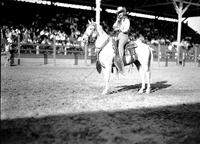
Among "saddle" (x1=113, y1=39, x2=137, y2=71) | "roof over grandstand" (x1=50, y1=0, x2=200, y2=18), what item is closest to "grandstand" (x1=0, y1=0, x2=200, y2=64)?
"roof over grandstand" (x1=50, y1=0, x2=200, y2=18)

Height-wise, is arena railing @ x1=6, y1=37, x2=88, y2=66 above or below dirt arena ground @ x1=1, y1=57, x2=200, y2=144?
above

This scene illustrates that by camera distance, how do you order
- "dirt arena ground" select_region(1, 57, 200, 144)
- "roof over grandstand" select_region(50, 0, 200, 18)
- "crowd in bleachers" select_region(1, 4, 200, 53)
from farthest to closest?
"roof over grandstand" select_region(50, 0, 200, 18)
"crowd in bleachers" select_region(1, 4, 200, 53)
"dirt arena ground" select_region(1, 57, 200, 144)

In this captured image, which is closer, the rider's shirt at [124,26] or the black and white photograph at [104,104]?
the black and white photograph at [104,104]

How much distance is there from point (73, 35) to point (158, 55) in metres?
7.06

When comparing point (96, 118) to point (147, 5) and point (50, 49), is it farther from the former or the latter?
point (147, 5)

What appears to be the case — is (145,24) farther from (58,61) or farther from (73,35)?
(58,61)

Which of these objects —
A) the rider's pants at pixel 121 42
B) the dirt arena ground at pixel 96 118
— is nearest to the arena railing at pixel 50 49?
the rider's pants at pixel 121 42

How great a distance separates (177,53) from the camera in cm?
2303

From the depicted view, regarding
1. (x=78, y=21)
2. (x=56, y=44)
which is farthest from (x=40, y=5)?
(x=56, y=44)

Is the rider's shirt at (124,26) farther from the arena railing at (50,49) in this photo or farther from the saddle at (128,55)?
the arena railing at (50,49)

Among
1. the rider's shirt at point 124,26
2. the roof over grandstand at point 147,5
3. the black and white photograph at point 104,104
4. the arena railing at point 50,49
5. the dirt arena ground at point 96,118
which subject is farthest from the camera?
the roof over grandstand at point 147,5

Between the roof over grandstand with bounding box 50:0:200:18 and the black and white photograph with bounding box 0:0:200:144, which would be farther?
the roof over grandstand with bounding box 50:0:200:18

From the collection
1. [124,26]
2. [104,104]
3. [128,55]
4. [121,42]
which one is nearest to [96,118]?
[104,104]

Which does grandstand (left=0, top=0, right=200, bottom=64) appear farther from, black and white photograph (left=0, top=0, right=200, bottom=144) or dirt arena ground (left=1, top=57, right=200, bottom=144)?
dirt arena ground (left=1, top=57, right=200, bottom=144)
